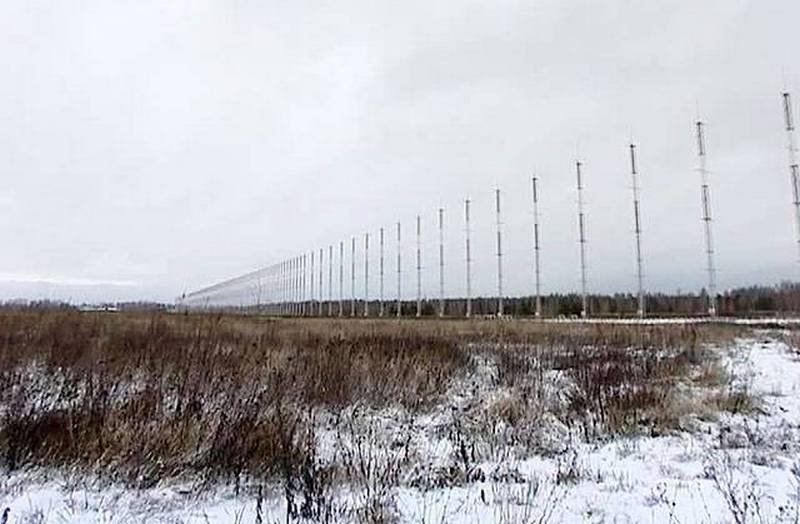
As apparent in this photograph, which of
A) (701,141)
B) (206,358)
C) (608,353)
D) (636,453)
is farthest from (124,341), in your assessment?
(701,141)

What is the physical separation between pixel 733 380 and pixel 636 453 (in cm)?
545

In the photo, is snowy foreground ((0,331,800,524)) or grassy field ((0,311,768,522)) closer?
snowy foreground ((0,331,800,524))

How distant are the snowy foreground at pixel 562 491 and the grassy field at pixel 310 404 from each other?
0.16 m

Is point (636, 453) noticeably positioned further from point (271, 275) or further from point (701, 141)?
point (271, 275)

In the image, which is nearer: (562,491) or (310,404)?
(562,491)

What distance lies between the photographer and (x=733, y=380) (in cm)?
1173

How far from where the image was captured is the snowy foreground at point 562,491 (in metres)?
5.02

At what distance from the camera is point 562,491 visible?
586cm

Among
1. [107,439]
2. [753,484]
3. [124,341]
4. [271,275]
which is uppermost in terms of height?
[271,275]

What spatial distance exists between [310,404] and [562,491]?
3.86m

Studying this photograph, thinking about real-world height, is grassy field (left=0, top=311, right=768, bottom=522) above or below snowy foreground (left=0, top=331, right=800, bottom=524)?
above

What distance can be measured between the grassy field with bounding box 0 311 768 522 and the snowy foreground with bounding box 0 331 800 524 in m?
0.16

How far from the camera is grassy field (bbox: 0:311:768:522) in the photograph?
19.5 ft

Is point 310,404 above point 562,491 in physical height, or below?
above
